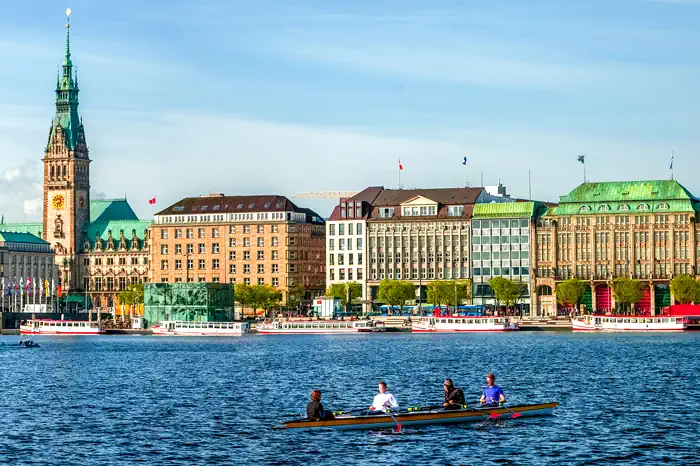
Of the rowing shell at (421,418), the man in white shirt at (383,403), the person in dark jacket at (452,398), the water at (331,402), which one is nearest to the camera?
the water at (331,402)

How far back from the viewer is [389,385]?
104 metres

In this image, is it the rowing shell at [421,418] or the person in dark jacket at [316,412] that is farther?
the rowing shell at [421,418]

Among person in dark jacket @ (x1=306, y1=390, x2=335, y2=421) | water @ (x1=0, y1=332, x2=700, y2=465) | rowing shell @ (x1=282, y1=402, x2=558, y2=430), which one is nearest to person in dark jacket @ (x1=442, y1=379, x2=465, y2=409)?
rowing shell @ (x1=282, y1=402, x2=558, y2=430)

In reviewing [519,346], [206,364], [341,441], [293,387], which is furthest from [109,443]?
[519,346]

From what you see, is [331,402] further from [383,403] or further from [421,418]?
[383,403]

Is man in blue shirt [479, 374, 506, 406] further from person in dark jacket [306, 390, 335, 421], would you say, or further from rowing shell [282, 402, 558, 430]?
person in dark jacket [306, 390, 335, 421]

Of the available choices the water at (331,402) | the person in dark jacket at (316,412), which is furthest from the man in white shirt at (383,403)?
the person in dark jacket at (316,412)

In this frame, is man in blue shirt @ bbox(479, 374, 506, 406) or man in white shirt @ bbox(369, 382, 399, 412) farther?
man in blue shirt @ bbox(479, 374, 506, 406)

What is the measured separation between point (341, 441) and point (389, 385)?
33.6m

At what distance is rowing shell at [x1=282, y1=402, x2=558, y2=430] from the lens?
73438mm

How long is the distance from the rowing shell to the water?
51 centimetres

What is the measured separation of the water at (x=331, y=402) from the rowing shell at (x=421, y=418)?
511mm

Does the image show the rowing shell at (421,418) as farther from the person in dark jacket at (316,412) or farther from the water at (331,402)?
the water at (331,402)

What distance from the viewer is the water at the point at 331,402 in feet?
222
